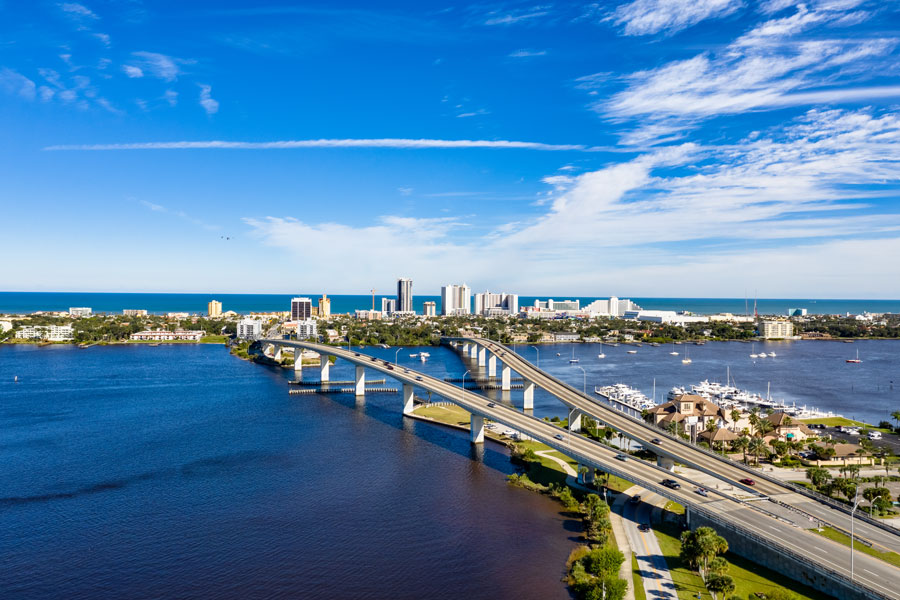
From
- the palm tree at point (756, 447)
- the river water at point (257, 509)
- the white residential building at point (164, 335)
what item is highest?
the white residential building at point (164, 335)

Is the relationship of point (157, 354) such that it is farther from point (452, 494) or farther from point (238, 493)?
point (452, 494)

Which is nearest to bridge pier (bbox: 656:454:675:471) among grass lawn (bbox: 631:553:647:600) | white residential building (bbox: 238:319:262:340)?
grass lawn (bbox: 631:553:647:600)

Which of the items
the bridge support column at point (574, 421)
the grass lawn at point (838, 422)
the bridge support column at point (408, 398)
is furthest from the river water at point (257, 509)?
the grass lawn at point (838, 422)

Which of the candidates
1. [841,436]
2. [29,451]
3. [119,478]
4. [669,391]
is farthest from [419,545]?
[669,391]

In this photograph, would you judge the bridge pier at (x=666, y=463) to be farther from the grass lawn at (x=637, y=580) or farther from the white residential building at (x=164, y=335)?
the white residential building at (x=164, y=335)

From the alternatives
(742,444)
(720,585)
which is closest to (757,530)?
(720,585)

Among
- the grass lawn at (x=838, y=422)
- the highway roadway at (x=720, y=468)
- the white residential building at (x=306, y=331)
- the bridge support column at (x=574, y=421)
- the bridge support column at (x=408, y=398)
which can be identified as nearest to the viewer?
the highway roadway at (x=720, y=468)

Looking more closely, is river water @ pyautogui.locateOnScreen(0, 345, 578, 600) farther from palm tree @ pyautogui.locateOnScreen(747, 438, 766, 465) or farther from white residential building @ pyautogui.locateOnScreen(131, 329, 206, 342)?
white residential building @ pyautogui.locateOnScreen(131, 329, 206, 342)

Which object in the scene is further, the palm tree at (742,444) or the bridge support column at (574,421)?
the bridge support column at (574,421)

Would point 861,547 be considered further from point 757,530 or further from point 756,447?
point 756,447
